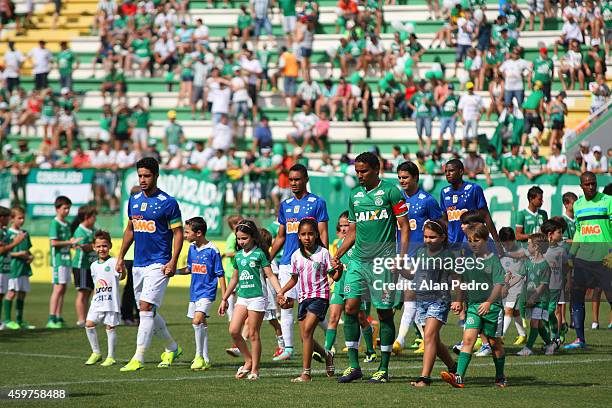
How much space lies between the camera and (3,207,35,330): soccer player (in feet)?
63.4

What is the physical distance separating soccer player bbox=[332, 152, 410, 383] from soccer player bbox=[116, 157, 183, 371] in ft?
7.95

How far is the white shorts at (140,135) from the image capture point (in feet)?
109

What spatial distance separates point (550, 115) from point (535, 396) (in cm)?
1903

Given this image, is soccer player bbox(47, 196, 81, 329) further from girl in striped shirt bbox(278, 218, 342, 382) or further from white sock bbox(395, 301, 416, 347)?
girl in striped shirt bbox(278, 218, 342, 382)

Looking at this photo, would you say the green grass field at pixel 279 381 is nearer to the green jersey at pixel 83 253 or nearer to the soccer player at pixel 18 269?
the green jersey at pixel 83 253

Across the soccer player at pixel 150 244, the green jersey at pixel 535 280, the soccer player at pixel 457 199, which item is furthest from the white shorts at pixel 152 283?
the green jersey at pixel 535 280

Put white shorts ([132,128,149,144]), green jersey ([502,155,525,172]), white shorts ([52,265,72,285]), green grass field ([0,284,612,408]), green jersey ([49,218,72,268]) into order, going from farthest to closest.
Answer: white shorts ([132,128,149,144])
green jersey ([502,155,525,172])
green jersey ([49,218,72,268])
white shorts ([52,265,72,285])
green grass field ([0,284,612,408])

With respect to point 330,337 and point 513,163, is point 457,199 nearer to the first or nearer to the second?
point 330,337

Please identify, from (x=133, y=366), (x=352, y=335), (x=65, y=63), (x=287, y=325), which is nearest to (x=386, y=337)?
(x=352, y=335)

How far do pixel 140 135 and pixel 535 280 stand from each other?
66.0ft

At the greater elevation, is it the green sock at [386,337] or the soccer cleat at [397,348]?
the green sock at [386,337]

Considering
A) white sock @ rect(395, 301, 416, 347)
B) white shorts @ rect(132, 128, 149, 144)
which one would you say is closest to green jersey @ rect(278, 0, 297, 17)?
white shorts @ rect(132, 128, 149, 144)

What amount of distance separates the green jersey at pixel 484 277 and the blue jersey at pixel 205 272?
11.5 ft

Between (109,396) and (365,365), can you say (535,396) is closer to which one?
(365,365)
